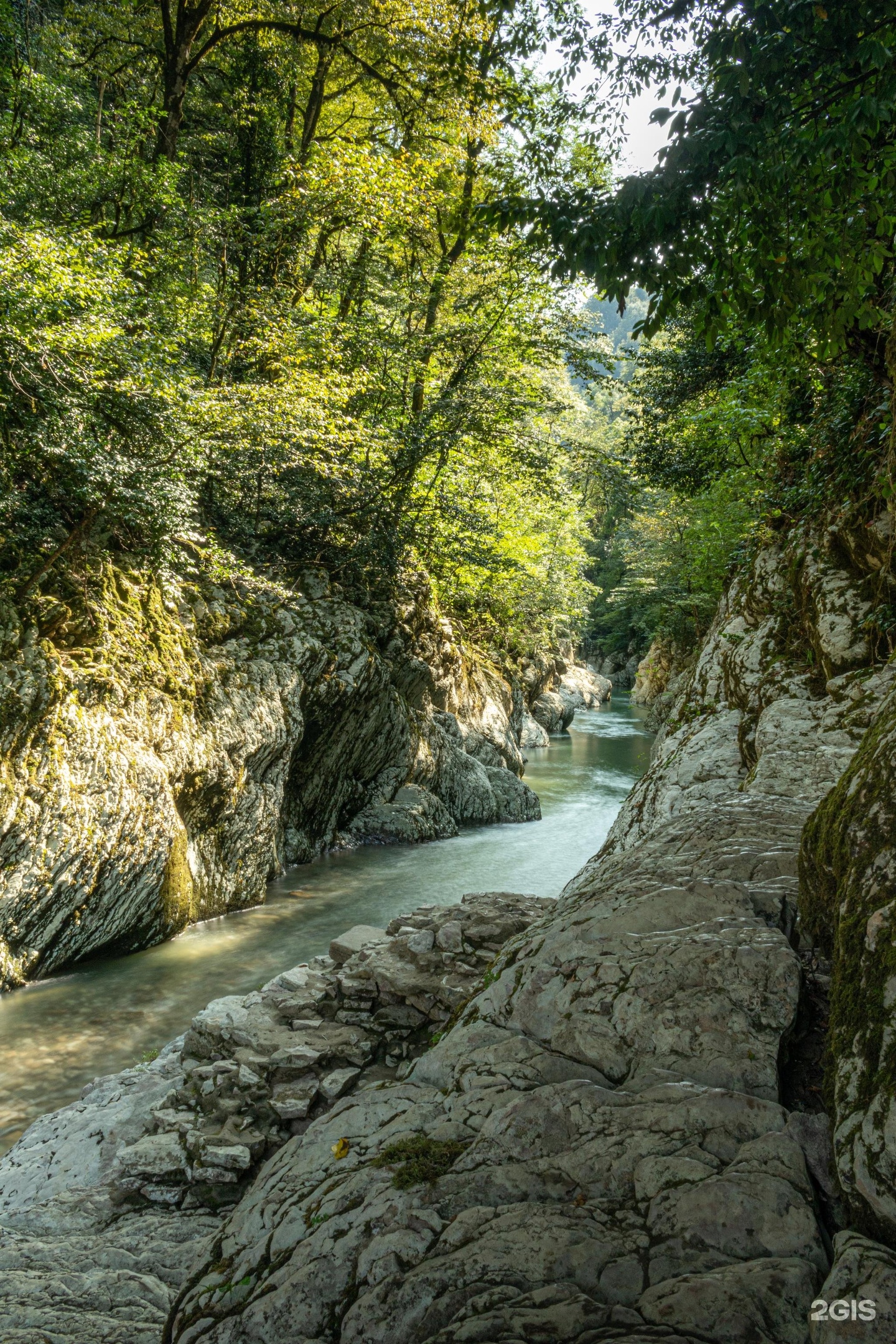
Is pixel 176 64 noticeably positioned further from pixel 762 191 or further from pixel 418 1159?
pixel 418 1159

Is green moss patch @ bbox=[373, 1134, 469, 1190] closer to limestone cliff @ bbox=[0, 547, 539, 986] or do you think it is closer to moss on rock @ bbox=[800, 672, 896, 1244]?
moss on rock @ bbox=[800, 672, 896, 1244]

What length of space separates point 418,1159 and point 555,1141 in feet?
1.75

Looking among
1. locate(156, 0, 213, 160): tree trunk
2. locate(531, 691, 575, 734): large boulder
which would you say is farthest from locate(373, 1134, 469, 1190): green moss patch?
locate(531, 691, 575, 734): large boulder

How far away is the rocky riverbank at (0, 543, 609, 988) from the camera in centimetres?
702

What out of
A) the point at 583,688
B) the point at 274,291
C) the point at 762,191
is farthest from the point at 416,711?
the point at 583,688

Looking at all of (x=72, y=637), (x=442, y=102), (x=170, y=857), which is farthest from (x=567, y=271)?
(x=442, y=102)

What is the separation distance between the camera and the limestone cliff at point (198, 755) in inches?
276

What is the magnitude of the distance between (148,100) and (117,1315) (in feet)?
65.0

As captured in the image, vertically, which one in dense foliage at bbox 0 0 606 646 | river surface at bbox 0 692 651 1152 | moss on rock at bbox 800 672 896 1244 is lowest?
river surface at bbox 0 692 651 1152

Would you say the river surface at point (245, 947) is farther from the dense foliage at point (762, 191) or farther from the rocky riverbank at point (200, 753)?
the dense foliage at point (762, 191)

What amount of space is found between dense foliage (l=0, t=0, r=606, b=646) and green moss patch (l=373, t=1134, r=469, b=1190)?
5489mm

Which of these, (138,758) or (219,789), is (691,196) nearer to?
(138,758)

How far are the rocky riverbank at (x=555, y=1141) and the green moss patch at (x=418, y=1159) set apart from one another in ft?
0.05

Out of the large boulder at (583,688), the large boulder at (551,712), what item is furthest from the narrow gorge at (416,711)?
the large boulder at (583,688)
